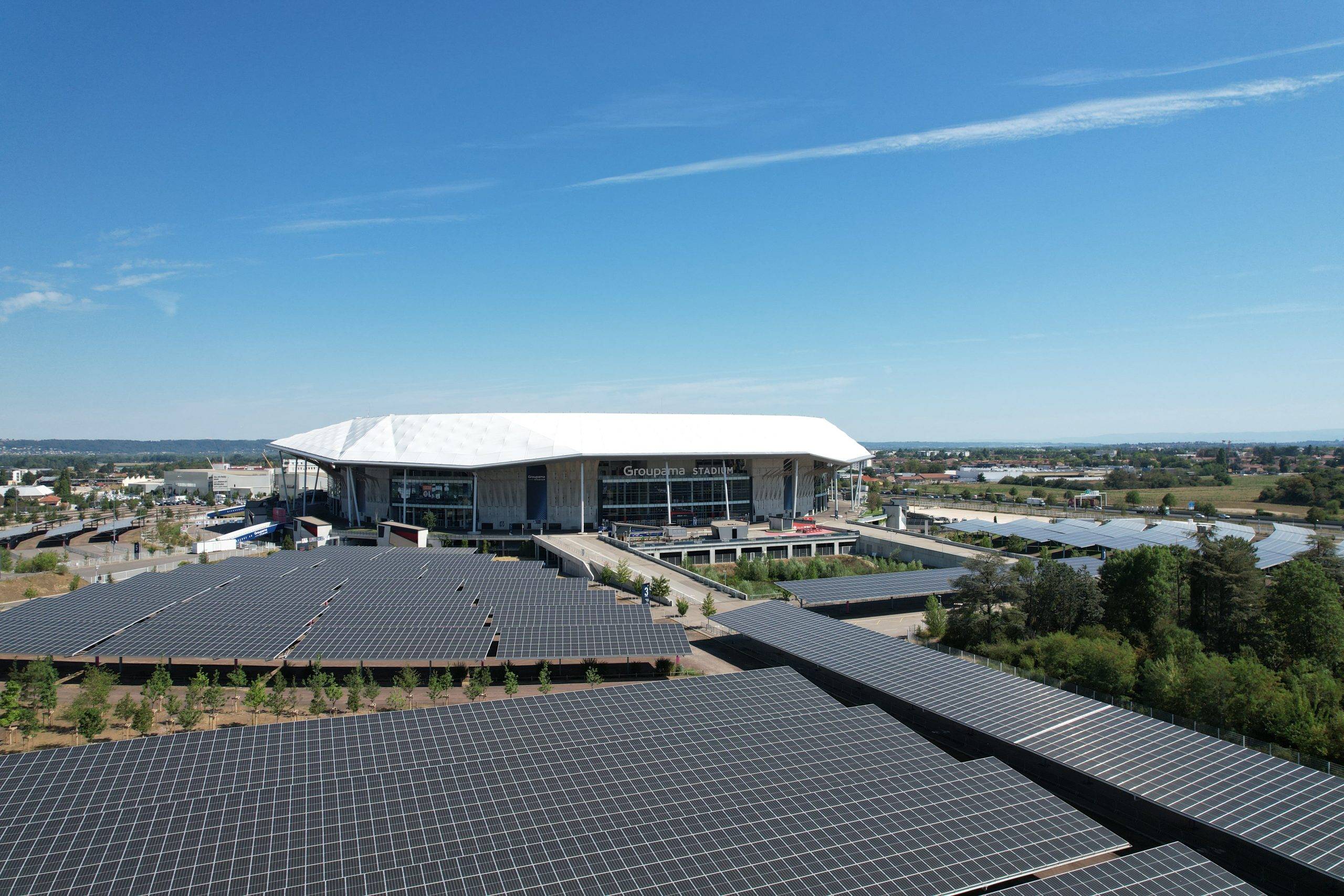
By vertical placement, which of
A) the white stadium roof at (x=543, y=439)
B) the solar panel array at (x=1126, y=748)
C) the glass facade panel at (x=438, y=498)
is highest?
the white stadium roof at (x=543, y=439)

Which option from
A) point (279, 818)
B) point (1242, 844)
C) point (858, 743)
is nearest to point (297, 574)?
point (279, 818)

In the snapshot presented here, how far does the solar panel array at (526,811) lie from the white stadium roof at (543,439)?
54.1 meters

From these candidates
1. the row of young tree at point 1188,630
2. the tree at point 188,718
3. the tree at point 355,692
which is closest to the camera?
the row of young tree at point 1188,630

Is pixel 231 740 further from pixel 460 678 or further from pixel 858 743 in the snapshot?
pixel 858 743

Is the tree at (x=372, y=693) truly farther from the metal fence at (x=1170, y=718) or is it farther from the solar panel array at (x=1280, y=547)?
the solar panel array at (x=1280, y=547)

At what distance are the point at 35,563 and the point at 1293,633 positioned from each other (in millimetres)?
89344

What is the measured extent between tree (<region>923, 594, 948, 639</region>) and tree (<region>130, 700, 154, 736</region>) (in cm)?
3603

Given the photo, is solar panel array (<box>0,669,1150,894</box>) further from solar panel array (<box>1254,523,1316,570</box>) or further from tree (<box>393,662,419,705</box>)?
solar panel array (<box>1254,523,1316,570</box>)

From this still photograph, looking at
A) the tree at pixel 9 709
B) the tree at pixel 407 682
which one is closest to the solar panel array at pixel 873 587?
the tree at pixel 407 682

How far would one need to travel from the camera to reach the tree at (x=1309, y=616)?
3203cm

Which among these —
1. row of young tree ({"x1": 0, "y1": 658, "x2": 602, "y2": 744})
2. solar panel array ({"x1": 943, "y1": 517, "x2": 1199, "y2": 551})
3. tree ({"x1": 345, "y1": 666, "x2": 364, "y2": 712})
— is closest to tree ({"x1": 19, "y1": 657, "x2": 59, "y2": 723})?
row of young tree ({"x1": 0, "y1": 658, "x2": 602, "y2": 744})

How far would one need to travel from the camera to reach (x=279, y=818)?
16469 millimetres

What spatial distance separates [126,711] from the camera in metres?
28.1

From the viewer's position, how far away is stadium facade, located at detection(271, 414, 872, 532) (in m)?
77.2
